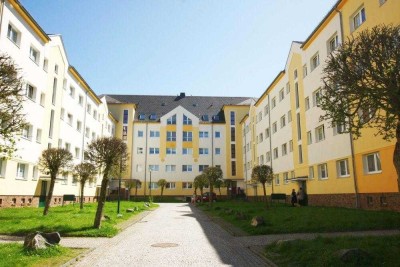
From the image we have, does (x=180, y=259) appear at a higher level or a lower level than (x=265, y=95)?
lower

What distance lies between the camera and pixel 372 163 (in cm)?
2105

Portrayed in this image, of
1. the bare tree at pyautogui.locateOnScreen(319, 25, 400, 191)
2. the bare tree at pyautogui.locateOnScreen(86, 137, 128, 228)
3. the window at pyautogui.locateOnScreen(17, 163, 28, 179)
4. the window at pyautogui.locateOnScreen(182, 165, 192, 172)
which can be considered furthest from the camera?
the window at pyautogui.locateOnScreen(182, 165, 192, 172)

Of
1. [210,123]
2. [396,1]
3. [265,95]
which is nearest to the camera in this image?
[396,1]

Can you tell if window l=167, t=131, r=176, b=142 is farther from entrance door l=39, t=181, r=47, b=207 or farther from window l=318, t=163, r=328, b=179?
window l=318, t=163, r=328, b=179

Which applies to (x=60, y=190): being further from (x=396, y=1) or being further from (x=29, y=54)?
(x=396, y=1)

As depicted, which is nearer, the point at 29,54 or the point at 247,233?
the point at 247,233

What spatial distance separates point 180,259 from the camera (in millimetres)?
8984

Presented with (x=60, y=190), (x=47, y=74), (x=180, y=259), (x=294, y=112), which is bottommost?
(x=180, y=259)

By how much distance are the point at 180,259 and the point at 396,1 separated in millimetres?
17386

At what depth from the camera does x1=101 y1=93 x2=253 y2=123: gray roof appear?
68312 millimetres

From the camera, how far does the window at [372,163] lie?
67.1ft

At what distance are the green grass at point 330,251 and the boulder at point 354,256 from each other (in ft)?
0.04

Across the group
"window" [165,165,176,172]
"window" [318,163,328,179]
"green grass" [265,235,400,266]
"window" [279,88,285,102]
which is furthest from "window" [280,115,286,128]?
"green grass" [265,235,400,266]

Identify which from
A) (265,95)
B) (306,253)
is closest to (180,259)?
(306,253)
